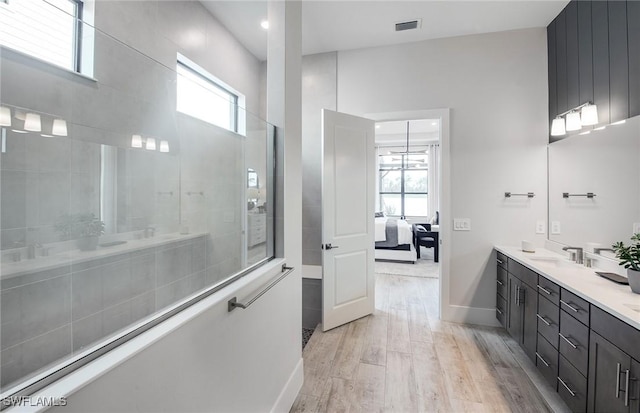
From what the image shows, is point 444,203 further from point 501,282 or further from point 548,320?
point 548,320

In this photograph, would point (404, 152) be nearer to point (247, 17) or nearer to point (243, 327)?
point (247, 17)

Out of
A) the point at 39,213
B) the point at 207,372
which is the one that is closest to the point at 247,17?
the point at 39,213

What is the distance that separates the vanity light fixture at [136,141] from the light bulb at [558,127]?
3307 mm

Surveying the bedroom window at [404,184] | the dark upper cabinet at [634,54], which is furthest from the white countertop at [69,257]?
the bedroom window at [404,184]

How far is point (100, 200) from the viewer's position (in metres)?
0.87

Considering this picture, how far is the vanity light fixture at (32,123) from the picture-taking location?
2.35 feet

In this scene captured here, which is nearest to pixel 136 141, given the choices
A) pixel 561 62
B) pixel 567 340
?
pixel 567 340

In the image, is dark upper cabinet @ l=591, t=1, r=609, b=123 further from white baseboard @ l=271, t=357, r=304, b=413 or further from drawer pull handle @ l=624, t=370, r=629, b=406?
white baseboard @ l=271, t=357, r=304, b=413

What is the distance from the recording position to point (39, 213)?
0.73 meters

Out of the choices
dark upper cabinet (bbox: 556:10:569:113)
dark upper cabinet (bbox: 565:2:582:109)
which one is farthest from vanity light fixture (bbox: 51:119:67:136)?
dark upper cabinet (bbox: 556:10:569:113)

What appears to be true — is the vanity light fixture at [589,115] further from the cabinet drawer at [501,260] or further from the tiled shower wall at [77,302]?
the tiled shower wall at [77,302]

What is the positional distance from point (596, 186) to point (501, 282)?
3.89 ft

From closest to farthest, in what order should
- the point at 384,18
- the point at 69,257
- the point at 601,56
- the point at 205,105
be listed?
the point at 69,257
the point at 205,105
the point at 601,56
the point at 384,18

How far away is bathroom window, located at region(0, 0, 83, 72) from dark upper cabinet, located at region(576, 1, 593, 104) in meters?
3.27
